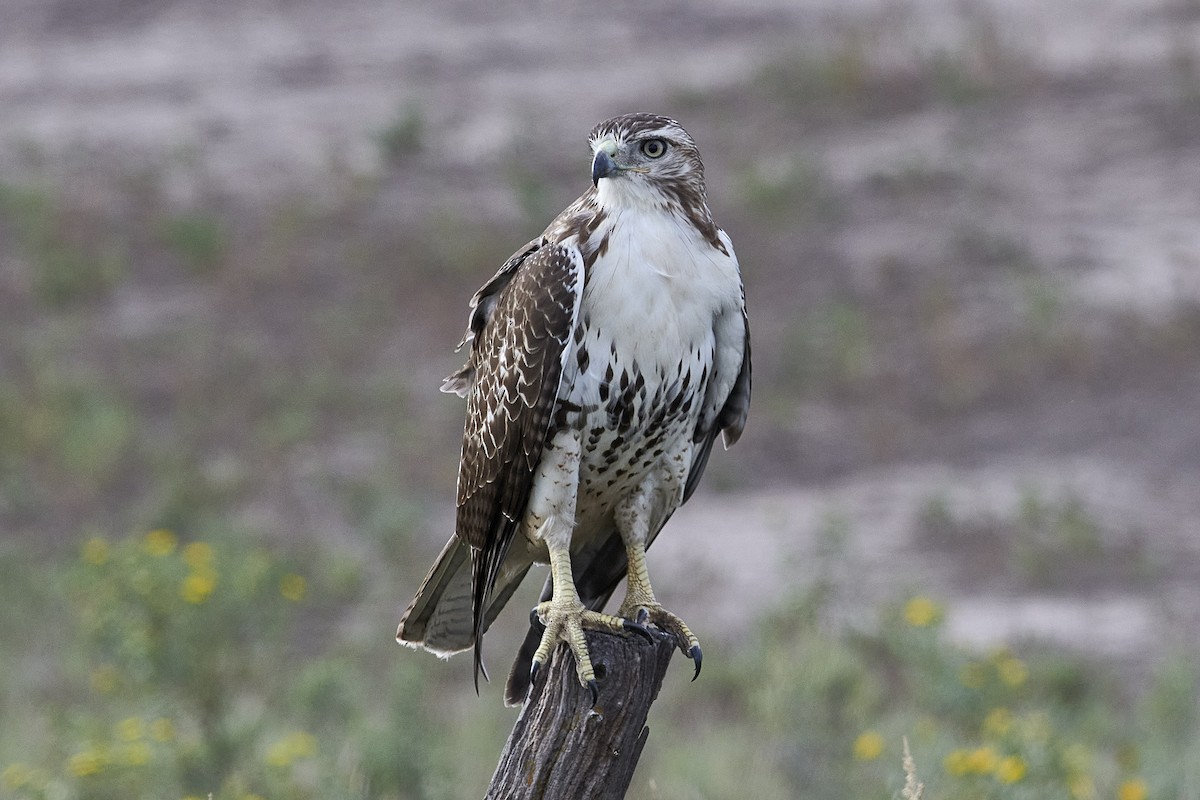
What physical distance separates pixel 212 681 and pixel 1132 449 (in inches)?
267

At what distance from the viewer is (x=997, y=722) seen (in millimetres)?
6184

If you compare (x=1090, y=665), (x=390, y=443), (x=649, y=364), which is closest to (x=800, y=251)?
(x=390, y=443)

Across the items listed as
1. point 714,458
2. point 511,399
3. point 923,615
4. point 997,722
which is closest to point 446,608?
point 511,399

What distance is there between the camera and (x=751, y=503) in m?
10.9

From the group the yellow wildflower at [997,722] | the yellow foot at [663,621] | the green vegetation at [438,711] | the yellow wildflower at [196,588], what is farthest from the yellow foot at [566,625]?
the yellow wildflower at [196,588]

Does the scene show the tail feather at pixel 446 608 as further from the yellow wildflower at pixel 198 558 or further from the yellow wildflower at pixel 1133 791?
the yellow wildflower at pixel 198 558

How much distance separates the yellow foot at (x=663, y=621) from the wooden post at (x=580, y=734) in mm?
337

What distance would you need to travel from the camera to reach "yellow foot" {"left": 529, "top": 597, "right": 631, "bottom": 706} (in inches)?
157

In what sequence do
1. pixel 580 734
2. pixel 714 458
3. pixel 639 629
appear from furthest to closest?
pixel 714 458 → pixel 639 629 → pixel 580 734

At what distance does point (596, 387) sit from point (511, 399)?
0.23 m

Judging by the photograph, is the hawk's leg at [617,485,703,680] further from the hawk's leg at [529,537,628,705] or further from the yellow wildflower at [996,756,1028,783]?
the yellow wildflower at [996,756,1028,783]

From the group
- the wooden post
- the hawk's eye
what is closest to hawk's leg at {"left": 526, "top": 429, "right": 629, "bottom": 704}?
the wooden post

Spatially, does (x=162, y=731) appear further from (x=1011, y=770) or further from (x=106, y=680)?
(x=1011, y=770)

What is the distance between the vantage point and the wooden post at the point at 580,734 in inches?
148
